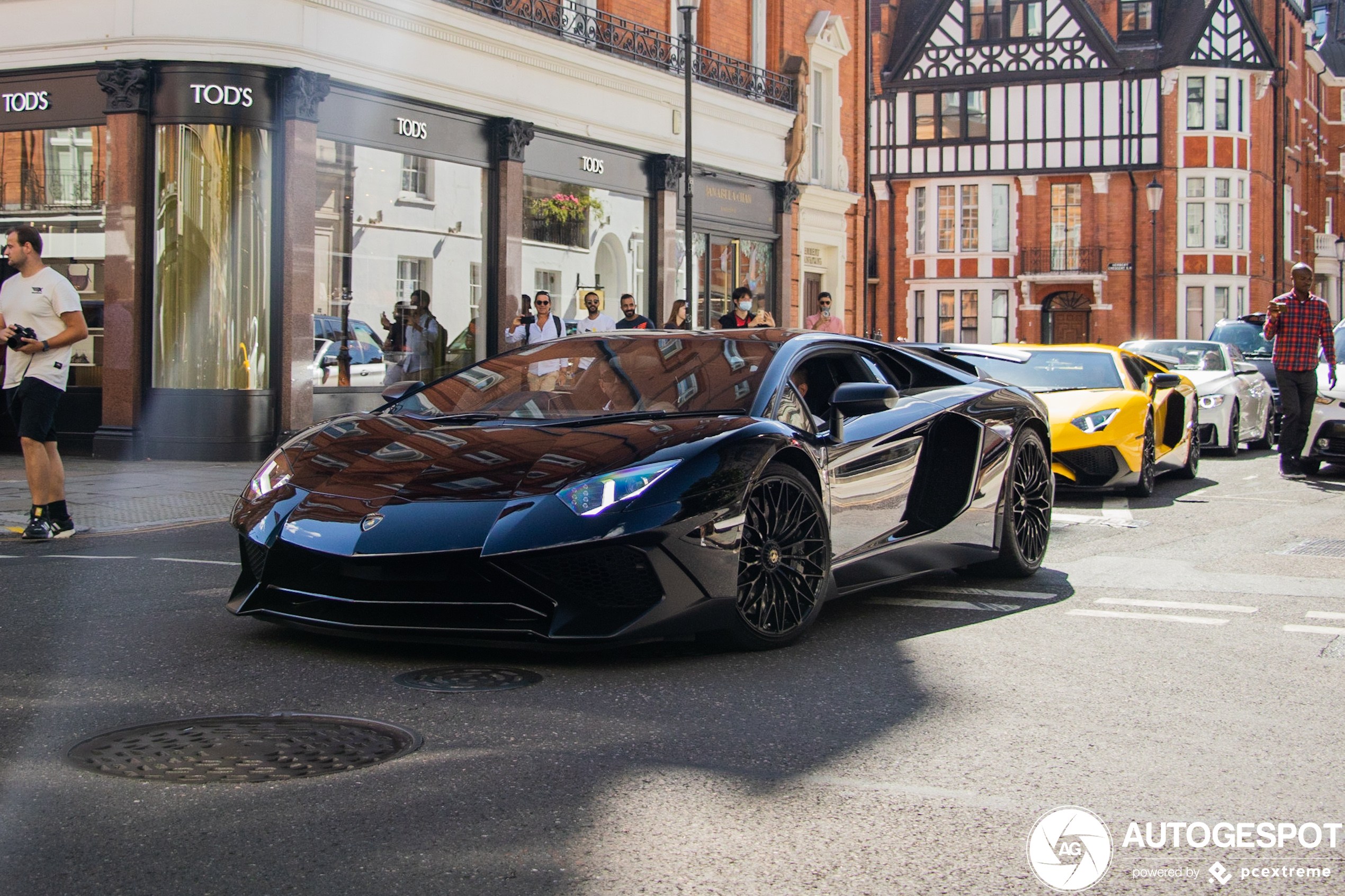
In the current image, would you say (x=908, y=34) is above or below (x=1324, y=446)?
above

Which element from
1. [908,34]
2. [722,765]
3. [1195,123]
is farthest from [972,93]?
[722,765]

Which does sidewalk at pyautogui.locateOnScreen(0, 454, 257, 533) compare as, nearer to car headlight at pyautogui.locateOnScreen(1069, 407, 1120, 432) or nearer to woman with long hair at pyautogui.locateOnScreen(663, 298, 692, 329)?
woman with long hair at pyautogui.locateOnScreen(663, 298, 692, 329)

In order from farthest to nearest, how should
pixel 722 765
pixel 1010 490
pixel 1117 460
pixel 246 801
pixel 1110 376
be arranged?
pixel 1110 376 → pixel 1117 460 → pixel 1010 490 → pixel 722 765 → pixel 246 801

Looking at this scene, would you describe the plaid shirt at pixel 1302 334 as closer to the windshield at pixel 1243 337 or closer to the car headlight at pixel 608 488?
the car headlight at pixel 608 488

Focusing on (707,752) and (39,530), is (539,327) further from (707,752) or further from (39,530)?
(707,752)

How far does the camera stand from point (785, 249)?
26.8 m

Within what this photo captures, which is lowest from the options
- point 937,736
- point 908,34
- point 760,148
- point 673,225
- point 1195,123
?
point 937,736

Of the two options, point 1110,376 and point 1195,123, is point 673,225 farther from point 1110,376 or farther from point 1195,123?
point 1195,123

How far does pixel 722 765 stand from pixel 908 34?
5676 cm

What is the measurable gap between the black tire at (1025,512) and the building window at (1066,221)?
49237 mm

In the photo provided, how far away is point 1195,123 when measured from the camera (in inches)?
2137

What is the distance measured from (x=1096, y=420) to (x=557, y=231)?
10.3 metres

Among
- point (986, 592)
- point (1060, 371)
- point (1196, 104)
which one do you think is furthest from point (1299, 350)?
point (1196, 104)

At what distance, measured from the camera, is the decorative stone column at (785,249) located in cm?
2644
